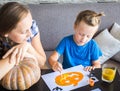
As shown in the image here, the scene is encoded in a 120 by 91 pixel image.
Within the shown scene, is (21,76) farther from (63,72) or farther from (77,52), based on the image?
(77,52)

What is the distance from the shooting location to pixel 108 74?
3.99 ft

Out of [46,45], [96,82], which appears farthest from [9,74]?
[46,45]

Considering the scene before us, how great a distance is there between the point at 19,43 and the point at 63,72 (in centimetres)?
30

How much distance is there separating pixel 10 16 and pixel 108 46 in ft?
3.90

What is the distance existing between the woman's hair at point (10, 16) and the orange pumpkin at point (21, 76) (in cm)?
21

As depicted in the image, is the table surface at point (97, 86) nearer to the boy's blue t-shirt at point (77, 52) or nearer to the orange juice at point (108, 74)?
the orange juice at point (108, 74)

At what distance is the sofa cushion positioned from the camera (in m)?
2.08

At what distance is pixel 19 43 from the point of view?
48.9 inches

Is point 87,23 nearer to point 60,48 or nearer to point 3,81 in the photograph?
point 60,48

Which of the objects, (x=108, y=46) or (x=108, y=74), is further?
(x=108, y=46)

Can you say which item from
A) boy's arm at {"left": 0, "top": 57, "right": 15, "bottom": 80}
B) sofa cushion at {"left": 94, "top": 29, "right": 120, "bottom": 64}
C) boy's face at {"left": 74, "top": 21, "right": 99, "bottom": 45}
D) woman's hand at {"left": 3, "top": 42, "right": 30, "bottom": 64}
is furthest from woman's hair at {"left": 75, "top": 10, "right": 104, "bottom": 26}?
sofa cushion at {"left": 94, "top": 29, "right": 120, "bottom": 64}

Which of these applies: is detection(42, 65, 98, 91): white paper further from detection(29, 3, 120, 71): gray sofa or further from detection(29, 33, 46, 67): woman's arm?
detection(29, 3, 120, 71): gray sofa

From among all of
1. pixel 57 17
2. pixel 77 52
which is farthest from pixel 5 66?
pixel 57 17

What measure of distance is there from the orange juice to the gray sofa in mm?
951
